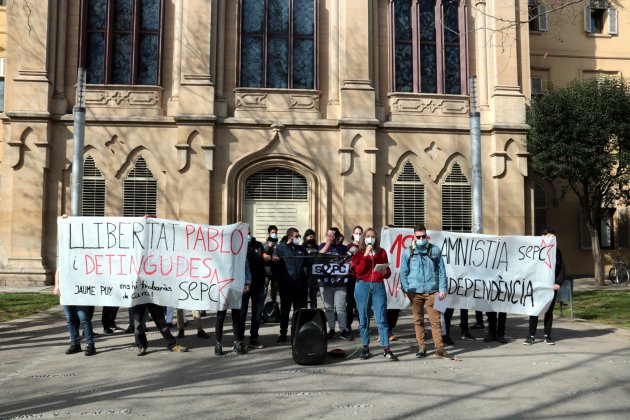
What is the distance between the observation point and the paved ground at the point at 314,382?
5625 mm

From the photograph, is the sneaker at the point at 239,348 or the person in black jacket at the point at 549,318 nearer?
the sneaker at the point at 239,348

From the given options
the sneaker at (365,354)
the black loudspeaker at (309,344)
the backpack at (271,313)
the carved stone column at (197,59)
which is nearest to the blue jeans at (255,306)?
the backpack at (271,313)

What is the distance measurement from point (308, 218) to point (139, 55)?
821 centimetres

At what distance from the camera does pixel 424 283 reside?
816cm

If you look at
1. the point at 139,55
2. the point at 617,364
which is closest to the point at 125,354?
the point at 617,364

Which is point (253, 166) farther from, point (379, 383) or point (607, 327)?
point (379, 383)

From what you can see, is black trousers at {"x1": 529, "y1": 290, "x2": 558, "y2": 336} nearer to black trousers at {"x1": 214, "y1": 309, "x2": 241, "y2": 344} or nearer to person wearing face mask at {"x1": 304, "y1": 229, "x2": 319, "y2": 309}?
person wearing face mask at {"x1": 304, "y1": 229, "x2": 319, "y2": 309}

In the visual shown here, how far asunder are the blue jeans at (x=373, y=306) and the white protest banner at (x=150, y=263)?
1922mm

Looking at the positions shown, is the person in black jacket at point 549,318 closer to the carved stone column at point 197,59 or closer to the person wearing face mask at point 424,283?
the person wearing face mask at point 424,283

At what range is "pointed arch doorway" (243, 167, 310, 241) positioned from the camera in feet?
62.4

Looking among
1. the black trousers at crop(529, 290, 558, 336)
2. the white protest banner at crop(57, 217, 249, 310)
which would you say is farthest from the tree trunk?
the white protest banner at crop(57, 217, 249, 310)

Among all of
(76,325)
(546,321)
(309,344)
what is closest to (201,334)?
(76,325)

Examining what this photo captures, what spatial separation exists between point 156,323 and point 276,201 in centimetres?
1075

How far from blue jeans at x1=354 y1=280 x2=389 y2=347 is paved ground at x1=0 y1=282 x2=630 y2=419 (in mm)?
356
